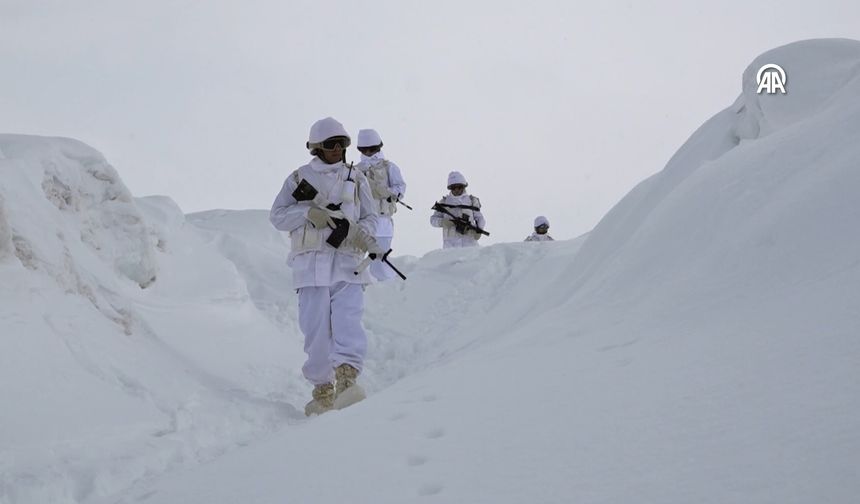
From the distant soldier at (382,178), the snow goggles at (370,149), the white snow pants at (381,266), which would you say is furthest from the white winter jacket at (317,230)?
the snow goggles at (370,149)

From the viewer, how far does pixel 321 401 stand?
5312 millimetres

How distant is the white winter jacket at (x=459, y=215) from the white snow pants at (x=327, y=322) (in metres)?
9.13

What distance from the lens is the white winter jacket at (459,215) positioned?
47.9 ft

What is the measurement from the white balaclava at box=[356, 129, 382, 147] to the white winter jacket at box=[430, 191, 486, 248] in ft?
14.9

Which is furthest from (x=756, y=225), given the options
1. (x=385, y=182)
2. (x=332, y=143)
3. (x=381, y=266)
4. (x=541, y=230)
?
(x=541, y=230)

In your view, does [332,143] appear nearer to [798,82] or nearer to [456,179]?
[798,82]

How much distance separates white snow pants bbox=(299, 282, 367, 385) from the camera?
211 inches

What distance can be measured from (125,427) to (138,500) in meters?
1.55

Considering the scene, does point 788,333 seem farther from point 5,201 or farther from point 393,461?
point 5,201

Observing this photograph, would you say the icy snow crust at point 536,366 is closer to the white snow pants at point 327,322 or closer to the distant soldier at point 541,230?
the white snow pants at point 327,322

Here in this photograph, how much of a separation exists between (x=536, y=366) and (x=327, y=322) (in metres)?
2.43

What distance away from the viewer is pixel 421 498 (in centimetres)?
229

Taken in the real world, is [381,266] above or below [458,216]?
below

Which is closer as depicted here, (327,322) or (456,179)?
(327,322)
